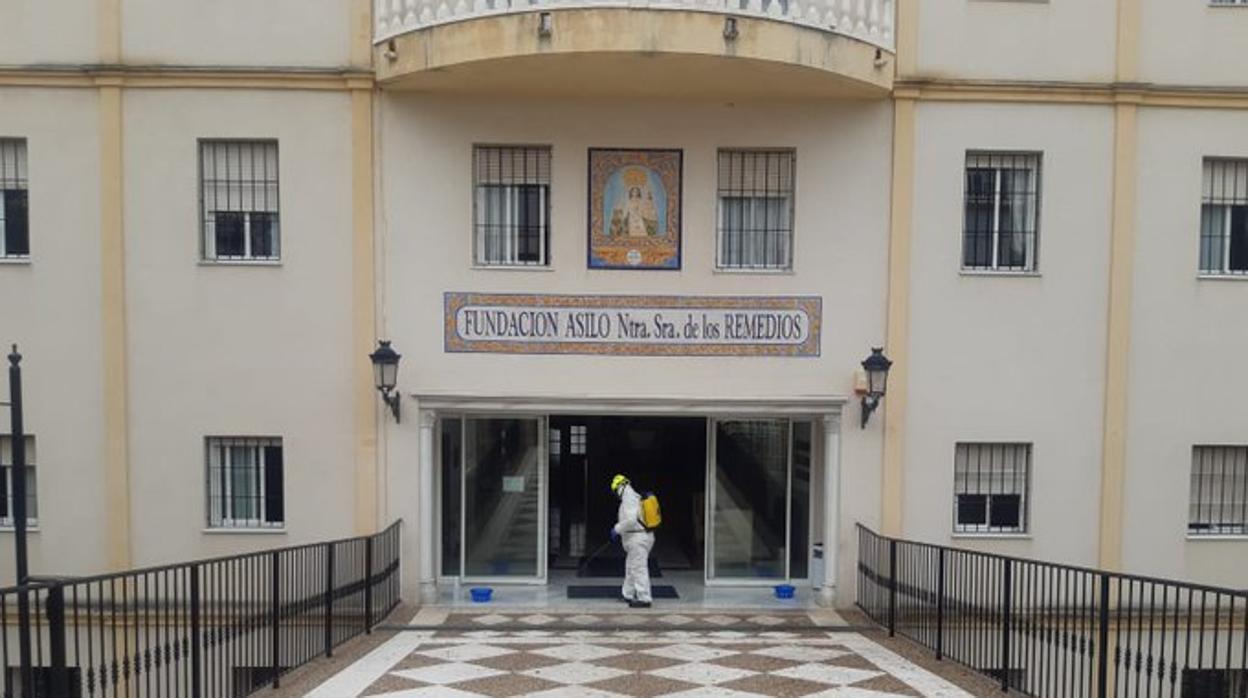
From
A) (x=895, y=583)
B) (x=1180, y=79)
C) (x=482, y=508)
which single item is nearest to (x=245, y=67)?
(x=482, y=508)

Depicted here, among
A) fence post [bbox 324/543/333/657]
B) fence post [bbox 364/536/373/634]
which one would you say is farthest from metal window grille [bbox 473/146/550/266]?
fence post [bbox 324/543/333/657]

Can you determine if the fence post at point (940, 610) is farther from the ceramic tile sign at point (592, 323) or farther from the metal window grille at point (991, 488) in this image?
the ceramic tile sign at point (592, 323)

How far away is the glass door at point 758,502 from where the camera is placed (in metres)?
11.9

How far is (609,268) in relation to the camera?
36.4ft

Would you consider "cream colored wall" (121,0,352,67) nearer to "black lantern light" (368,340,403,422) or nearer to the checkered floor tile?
"black lantern light" (368,340,403,422)

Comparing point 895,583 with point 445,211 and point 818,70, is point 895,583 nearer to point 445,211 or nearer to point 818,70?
point 818,70

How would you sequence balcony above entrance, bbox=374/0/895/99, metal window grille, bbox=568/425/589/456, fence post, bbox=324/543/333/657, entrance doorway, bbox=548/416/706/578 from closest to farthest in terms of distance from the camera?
fence post, bbox=324/543/333/657, balcony above entrance, bbox=374/0/895/99, entrance doorway, bbox=548/416/706/578, metal window grille, bbox=568/425/589/456

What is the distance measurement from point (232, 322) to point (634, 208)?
4.98 meters

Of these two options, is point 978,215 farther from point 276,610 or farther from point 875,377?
point 276,610

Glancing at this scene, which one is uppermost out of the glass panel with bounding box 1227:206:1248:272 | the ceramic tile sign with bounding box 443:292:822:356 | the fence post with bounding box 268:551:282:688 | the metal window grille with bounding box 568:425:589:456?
the glass panel with bounding box 1227:206:1248:272

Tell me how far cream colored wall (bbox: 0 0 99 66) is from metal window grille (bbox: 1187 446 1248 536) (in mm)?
14294

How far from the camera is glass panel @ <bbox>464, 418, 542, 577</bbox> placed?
11891 mm

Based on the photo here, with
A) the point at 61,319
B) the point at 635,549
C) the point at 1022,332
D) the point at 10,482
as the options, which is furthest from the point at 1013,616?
the point at 10,482

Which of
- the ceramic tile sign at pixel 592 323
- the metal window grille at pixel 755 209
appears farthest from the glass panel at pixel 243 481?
the metal window grille at pixel 755 209
